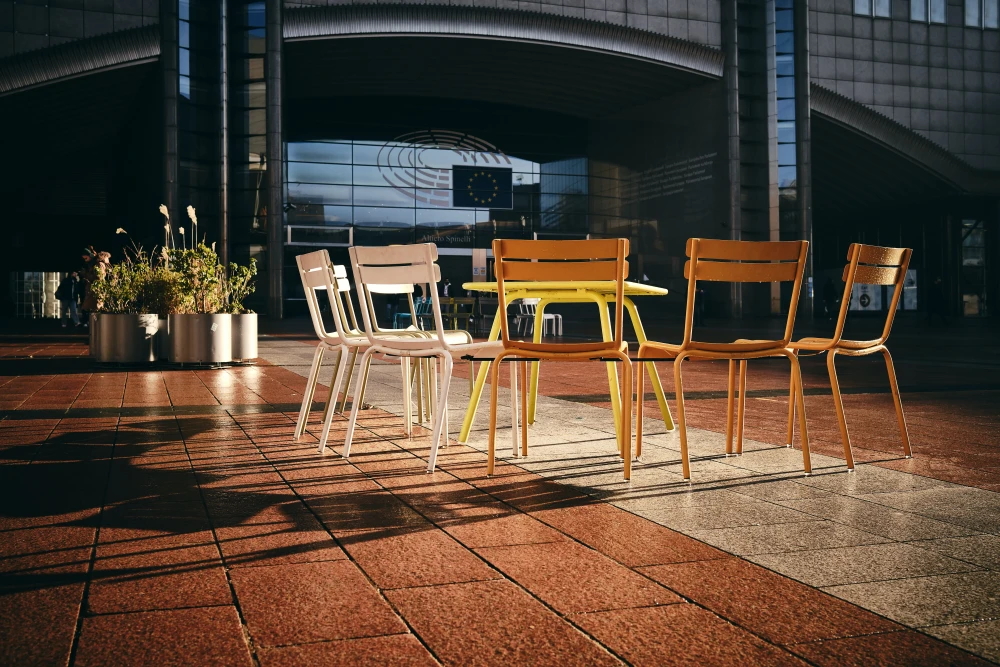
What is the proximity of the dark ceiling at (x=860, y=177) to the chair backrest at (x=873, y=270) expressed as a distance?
3310 centimetres

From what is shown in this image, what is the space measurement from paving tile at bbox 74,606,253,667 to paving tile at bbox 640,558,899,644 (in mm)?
1189

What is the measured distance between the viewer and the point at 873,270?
15.6 feet

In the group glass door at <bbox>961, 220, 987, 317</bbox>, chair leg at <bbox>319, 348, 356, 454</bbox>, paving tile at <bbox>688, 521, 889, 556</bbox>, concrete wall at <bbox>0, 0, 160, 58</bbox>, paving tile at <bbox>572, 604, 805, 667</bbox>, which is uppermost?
concrete wall at <bbox>0, 0, 160, 58</bbox>

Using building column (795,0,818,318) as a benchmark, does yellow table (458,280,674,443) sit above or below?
below

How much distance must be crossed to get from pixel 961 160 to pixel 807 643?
136 feet

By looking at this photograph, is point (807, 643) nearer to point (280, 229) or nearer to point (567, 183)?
point (280, 229)

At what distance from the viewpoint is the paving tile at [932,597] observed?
2.29 meters

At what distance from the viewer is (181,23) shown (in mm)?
28953

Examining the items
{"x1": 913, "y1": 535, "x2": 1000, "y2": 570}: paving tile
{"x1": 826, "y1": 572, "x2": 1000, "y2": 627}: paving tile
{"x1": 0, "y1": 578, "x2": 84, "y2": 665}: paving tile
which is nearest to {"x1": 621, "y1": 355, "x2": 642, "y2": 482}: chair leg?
{"x1": 913, "y1": 535, "x2": 1000, "y2": 570}: paving tile

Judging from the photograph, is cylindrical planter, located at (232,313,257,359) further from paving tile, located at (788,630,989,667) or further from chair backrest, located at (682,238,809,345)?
paving tile, located at (788,630,989,667)

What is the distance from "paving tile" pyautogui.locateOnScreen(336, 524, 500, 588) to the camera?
263 cm

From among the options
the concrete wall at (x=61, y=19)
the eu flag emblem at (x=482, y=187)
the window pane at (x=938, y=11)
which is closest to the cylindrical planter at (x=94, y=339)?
the concrete wall at (x=61, y=19)

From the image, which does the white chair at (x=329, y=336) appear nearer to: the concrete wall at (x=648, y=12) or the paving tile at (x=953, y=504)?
the paving tile at (x=953, y=504)

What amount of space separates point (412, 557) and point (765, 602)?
1.08 metres
